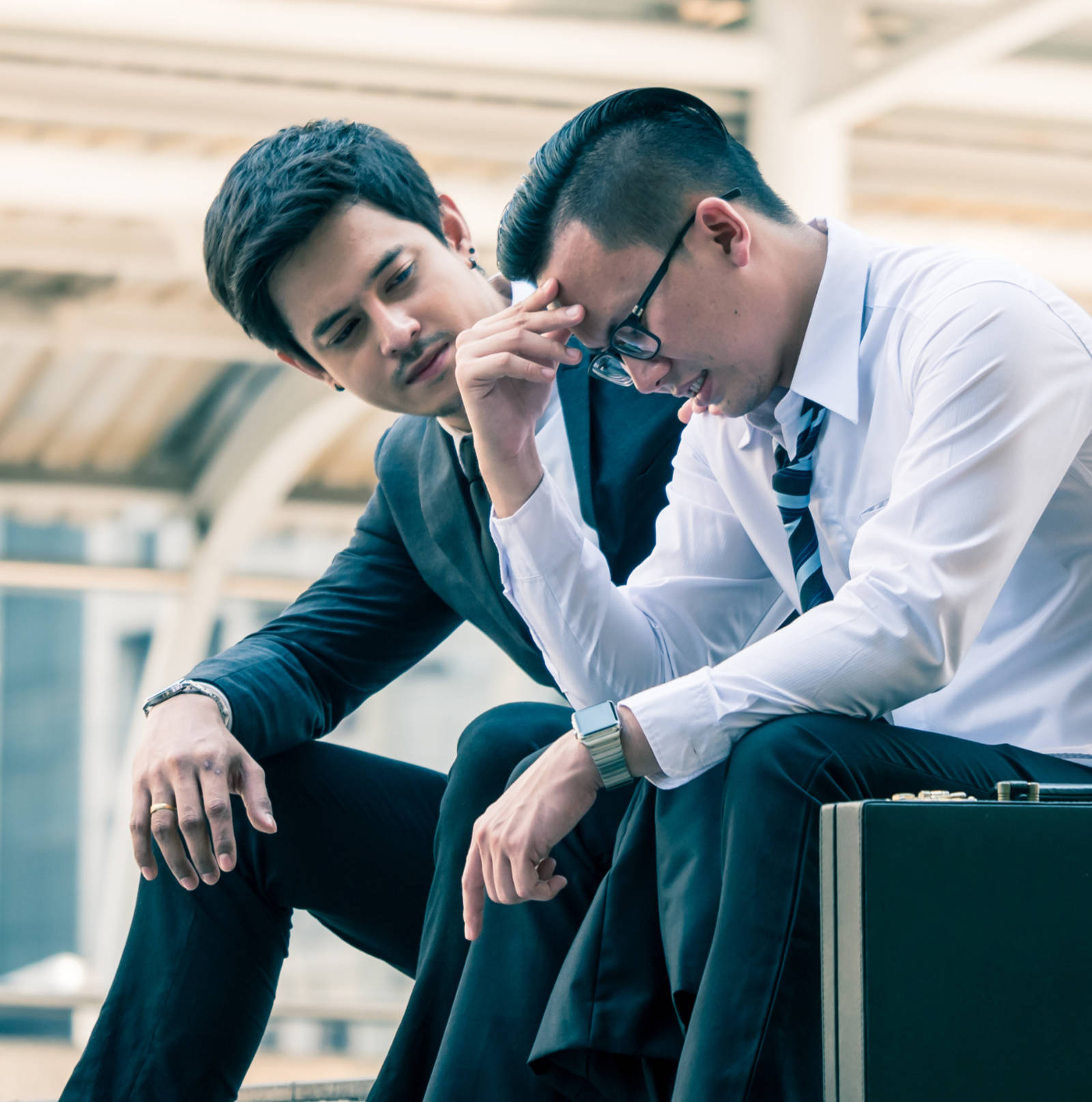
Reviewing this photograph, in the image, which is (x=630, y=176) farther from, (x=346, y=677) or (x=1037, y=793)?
(x=346, y=677)

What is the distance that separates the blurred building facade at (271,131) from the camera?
16.1 ft

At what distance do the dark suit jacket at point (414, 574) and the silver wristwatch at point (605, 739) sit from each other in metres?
0.72

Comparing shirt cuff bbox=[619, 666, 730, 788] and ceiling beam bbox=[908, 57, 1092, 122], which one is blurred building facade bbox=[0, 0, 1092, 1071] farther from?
shirt cuff bbox=[619, 666, 730, 788]

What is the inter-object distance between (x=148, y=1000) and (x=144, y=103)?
12.6 ft

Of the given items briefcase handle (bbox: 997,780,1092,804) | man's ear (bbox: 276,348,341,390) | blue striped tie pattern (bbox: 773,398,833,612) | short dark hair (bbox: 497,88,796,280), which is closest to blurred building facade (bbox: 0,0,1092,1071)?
man's ear (bbox: 276,348,341,390)

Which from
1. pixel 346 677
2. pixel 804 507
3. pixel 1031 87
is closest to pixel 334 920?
pixel 346 677

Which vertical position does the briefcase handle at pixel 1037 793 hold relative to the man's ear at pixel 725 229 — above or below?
below

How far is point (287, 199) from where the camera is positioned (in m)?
2.13

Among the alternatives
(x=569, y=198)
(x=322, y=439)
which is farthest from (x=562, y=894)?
(x=322, y=439)

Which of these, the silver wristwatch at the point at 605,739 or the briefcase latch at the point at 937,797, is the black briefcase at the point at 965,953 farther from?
the silver wristwatch at the point at 605,739

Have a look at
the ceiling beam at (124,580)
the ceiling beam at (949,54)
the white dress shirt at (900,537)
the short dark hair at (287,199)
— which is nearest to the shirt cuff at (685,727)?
the white dress shirt at (900,537)

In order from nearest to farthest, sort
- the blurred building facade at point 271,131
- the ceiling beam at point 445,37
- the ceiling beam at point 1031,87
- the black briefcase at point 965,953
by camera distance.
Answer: the black briefcase at point 965,953, the ceiling beam at point 445,37, the blurred building facade at point 271,131, the ceiling beam at point 1031,87

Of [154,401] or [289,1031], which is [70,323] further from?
[289,1031]

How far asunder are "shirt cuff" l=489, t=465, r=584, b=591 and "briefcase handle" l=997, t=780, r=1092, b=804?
2.46ft
